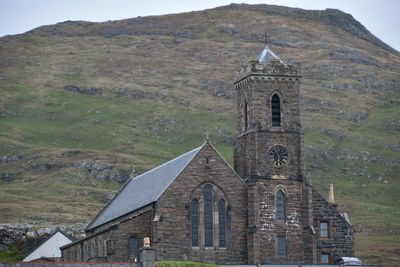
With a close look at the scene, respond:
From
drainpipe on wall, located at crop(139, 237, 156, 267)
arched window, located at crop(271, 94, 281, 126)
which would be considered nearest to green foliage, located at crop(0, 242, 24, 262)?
arched window, located at crop(271, 94, 281, 126)

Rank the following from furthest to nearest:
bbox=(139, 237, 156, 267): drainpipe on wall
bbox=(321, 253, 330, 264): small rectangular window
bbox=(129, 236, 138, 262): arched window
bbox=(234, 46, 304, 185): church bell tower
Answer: bbox=(321, 253, 330, 264): small rectangular window → bbox=(234, 46, 304, 185): church bell tower → bbox=(129, 236, 138, 262): arched window → bbox=(139, 237, 156, 267): drainpipe on wall

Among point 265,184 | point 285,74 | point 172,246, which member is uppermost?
point 285,74

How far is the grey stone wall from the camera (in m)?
73.9

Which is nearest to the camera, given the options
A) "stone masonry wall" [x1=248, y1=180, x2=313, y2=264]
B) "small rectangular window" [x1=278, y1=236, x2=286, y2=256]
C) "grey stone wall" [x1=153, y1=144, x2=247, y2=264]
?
"grey stone wall" [x1=153, y1=144, x2=247, y2=264]

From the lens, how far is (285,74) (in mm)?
80500

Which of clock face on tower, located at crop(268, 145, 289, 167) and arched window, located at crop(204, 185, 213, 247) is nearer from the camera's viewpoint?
arched window, located at crop(204, 185, 213, 247)

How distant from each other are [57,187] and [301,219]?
114 m

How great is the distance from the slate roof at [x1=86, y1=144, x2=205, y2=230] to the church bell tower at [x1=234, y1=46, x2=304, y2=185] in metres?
5.00

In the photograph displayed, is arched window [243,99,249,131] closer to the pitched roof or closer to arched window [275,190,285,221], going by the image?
arched window [275,190,285,221]

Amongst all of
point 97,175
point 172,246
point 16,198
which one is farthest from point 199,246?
point 97,175

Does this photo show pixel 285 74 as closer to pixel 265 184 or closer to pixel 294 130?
pixel 294 130

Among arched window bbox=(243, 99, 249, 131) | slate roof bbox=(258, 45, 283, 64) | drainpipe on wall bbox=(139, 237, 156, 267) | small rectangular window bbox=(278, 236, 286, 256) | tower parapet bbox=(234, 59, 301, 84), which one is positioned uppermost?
slate roof bbox=(258, 45, 283, 64)

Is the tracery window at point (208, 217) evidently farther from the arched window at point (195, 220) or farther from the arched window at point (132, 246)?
the arched window at point (132, 246)

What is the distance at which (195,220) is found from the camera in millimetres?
75500
